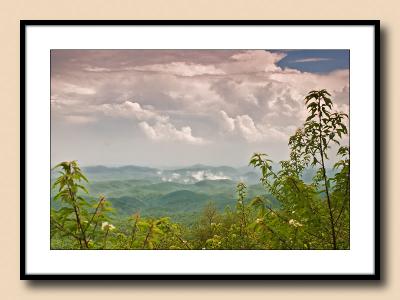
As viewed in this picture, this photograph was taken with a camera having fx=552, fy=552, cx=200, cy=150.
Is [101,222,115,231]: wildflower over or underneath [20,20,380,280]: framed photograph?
underneath

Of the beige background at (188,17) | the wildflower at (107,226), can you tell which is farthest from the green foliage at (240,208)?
the beige background at (188,17)

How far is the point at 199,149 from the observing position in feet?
9.05

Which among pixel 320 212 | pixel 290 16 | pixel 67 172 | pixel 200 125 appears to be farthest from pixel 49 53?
pixel 320 212

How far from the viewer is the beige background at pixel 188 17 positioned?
2.72 m

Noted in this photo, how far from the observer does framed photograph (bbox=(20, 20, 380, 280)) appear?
2689 mm

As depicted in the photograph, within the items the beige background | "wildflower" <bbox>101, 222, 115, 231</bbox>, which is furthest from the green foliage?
the beige background

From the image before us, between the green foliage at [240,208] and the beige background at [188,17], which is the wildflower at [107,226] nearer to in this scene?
the green foliage at [240,208]

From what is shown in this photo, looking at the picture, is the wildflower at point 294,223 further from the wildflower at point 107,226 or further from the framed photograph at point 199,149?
the wildflower at point 107,226

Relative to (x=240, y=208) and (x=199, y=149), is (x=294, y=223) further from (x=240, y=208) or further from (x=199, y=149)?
(x=199, y=149)

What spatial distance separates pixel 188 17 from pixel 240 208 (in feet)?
3.26

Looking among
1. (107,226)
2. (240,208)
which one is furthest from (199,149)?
(107,226)

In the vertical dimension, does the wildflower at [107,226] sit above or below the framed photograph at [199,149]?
below

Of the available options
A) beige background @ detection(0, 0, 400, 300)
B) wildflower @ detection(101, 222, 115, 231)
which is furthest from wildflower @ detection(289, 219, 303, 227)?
wildflower @ detection(101, 222, 115, 231)

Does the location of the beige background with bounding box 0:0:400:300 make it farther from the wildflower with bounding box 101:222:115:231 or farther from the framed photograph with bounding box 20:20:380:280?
the wildflower with bounding box 101:222:115:231
